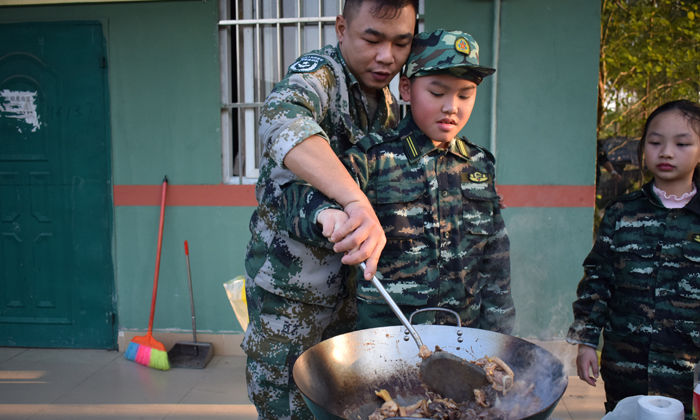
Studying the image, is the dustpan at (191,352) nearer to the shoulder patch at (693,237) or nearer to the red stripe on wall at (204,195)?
the red stripe on wall at (204,195)

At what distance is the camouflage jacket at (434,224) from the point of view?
59.1 inches

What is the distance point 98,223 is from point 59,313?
879 millimetres

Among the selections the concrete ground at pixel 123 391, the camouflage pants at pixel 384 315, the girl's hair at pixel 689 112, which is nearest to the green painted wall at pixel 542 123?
the concrete ground at pixel 123 391

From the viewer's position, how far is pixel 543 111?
3477 millimetres

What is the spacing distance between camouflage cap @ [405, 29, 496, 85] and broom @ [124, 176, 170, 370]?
2825 millimetres

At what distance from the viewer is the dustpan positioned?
3.63 m

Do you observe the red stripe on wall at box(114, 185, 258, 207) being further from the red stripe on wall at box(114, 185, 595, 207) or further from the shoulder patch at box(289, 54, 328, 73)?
the shoulder patch at box(289, 54, 328, 73)

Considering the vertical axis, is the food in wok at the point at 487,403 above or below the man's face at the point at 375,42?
below

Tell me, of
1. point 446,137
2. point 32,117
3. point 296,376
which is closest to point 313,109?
point 446,137

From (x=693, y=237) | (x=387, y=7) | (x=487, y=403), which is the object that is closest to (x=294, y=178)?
(x=387, y=7)

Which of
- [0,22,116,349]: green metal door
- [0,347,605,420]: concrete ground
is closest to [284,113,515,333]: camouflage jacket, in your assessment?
[0,347,605,420]: concrete ground

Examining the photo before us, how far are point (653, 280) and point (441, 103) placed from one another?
1.08m

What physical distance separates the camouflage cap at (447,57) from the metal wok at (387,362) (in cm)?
79

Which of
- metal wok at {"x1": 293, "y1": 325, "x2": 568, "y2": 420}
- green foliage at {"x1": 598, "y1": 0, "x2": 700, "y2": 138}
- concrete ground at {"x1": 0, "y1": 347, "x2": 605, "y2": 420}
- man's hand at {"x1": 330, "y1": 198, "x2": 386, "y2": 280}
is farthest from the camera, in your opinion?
green foliage at {"x1": 598, "y1": 0, "x2": 700, "y2": 138}
